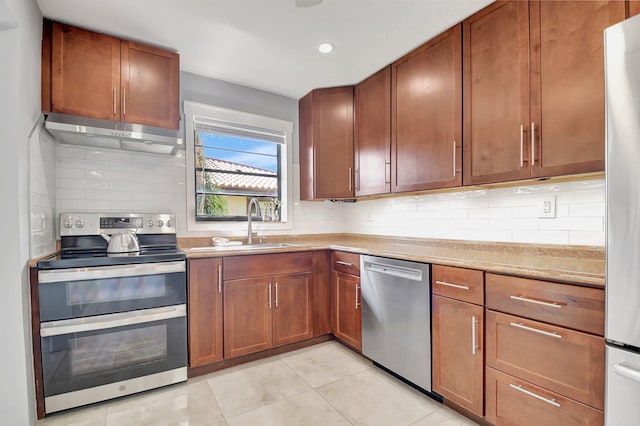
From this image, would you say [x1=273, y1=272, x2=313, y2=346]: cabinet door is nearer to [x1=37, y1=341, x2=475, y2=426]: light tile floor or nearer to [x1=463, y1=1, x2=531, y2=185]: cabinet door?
[x1=37, y1=341, x2=475, y2=426]: light tile floor

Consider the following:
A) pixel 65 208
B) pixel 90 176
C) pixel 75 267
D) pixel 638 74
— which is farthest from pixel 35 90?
pixel 638 74

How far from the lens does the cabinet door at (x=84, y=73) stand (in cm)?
193

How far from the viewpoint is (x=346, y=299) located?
2.53 m

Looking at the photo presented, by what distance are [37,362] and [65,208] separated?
106 cm

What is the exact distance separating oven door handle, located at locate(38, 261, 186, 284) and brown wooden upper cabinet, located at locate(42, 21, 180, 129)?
3.42ft

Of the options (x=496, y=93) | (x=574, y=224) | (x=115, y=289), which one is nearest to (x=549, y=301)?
(x=574, y=224)

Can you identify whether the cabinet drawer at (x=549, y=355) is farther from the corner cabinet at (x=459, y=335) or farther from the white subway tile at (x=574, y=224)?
the white subway tile at (x=574, y=224)

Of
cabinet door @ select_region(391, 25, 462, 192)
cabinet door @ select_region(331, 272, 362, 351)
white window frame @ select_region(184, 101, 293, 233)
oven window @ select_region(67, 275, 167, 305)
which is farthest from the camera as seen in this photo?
white window frame @ select_region(184, 101, 293, 233)

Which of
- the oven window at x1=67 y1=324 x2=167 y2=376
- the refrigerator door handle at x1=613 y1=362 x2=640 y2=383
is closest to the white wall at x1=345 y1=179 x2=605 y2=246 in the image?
the refrigerator door handle at x1=613 y1=362 x2=640 y2=383

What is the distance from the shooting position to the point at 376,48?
2256mm

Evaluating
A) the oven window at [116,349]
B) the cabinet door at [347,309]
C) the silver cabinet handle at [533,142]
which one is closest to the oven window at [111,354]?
the oven window at [116,349]

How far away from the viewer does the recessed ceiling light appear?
86.2 inches

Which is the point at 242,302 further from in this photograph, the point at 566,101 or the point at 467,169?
the point at 566,101

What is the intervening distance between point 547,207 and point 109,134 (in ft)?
9.45
